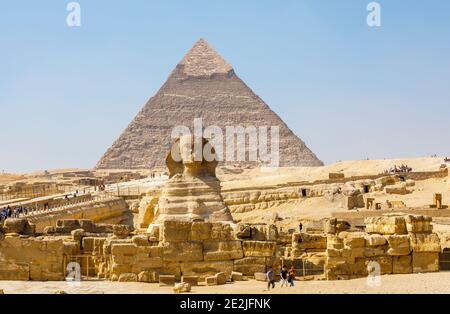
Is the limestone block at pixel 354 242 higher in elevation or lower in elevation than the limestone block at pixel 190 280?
higher

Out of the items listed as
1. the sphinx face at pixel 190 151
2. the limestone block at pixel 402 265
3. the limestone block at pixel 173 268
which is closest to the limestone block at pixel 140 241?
the limestone block at pixel 173 268

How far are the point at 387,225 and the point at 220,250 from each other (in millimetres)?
2419

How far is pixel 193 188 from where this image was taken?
734 inches

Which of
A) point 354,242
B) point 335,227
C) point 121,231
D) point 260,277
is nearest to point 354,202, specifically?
point 335,227

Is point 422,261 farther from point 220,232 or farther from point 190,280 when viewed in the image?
point 190,280

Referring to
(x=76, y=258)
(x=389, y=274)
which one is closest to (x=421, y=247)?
(x=389, y=274)

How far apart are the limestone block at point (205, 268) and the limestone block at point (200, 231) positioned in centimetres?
36

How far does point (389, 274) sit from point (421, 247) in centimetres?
59

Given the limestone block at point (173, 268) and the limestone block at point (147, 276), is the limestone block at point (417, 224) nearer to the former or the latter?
the limestone block at point (173, 268)

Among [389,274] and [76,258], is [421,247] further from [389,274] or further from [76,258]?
[76,258]

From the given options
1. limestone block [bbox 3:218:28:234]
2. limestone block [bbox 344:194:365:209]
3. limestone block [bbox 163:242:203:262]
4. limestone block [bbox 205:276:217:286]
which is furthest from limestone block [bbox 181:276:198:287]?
limestone block [bbox 344:194:365:209]

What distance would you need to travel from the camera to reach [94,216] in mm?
34531

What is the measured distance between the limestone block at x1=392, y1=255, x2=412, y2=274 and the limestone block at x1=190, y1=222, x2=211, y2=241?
8.73ft

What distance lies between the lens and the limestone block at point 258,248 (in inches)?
473
